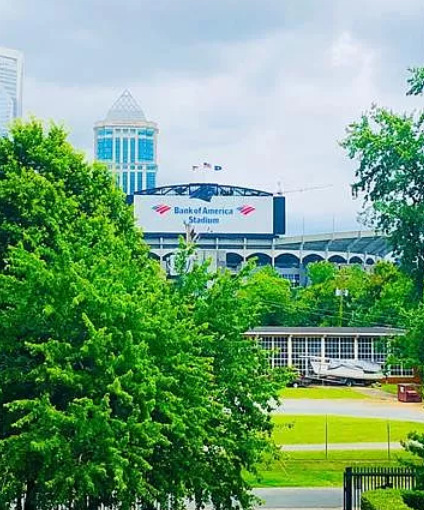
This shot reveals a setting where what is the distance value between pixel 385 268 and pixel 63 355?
232ft

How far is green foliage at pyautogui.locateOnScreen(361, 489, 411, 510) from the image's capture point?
2016cm

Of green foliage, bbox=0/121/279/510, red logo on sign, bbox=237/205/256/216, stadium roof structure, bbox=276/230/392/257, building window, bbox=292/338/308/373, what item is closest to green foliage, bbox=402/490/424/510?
green foliage, bbox=0/121/279/510

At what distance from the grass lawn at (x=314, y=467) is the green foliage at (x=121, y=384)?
797 cm

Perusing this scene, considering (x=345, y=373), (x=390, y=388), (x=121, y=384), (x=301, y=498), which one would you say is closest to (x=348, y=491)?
(x=301, y=498)

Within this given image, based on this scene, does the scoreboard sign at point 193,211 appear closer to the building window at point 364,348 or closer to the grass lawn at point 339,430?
the building window at point 364,348

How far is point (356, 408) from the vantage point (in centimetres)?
5259

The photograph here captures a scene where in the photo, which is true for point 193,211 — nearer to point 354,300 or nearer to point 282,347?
point 354,300

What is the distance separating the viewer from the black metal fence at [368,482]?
23.8m

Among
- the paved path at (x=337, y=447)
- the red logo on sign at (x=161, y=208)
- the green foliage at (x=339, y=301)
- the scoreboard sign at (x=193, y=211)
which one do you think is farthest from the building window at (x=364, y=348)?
the red logo on sign at (x=161, y=208)

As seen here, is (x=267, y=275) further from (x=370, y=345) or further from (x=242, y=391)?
(x=242, y=391)

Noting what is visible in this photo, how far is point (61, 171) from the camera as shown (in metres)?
30.0

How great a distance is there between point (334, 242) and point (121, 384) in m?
135

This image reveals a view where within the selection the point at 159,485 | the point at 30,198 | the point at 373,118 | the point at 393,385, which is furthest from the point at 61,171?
the point at 393,385

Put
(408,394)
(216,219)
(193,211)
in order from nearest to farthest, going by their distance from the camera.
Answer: (408,394), (193,211), (216,219)
